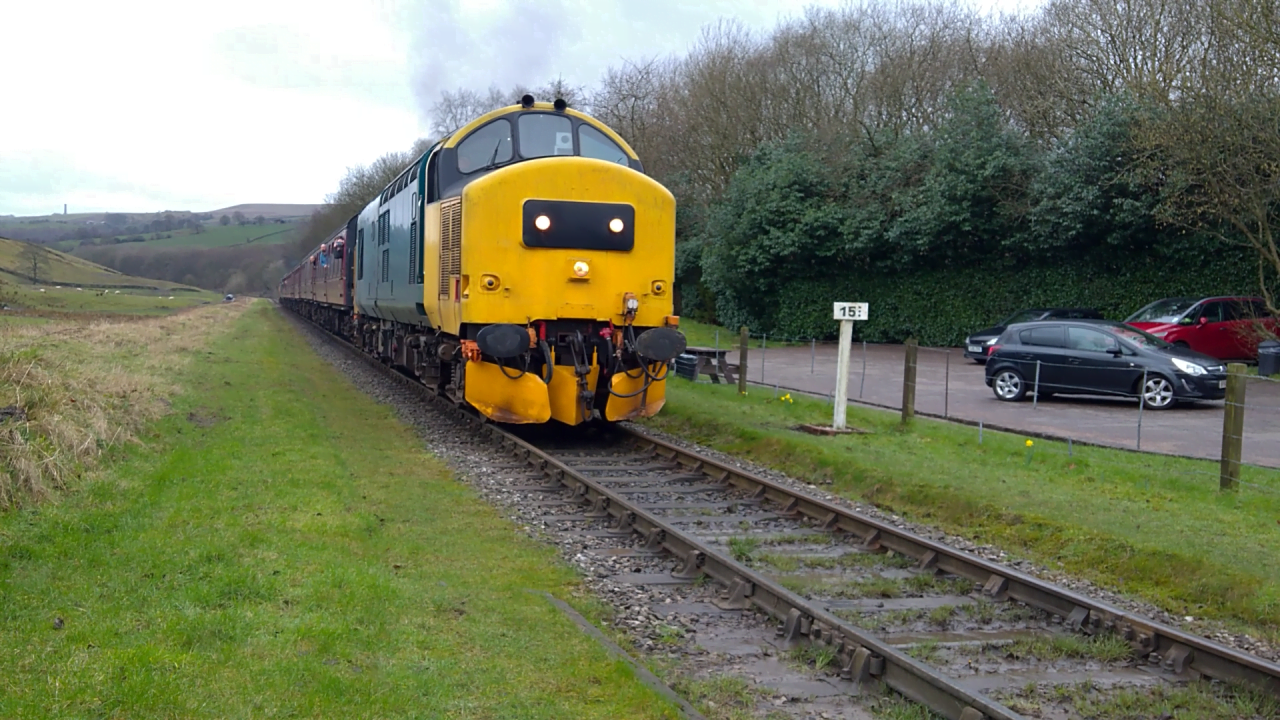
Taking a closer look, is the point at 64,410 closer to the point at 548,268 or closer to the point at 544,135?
the point at 548,268

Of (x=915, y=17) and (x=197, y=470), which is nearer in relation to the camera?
(x=197, y=470)

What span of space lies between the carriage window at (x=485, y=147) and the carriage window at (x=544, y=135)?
0.21 metres

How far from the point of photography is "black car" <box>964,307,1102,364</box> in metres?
25.5

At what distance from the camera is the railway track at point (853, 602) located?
5191 millimetres

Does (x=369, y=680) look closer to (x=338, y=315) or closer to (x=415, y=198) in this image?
(x=415, y=198)

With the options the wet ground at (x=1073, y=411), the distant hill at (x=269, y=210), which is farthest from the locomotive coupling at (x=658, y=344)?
the distant hill at (x=269, y=210)

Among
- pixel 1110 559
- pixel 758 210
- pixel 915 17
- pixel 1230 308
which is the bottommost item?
pixel 1110 559

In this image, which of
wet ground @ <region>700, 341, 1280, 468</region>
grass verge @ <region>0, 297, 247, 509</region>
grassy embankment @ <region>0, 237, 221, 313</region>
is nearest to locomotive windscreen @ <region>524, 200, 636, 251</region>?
grass verge @ <region>0, 297, 247, 509</region>

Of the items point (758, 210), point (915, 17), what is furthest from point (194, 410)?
point (915, 17)

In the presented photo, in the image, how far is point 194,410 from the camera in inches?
527

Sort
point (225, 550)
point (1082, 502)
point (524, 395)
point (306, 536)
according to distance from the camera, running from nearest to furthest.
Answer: point (225, 550), point (306, 536), point (1082, 502), point (524, 395)

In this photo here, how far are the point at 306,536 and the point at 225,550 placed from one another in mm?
730

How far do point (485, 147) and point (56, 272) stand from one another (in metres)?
67.4

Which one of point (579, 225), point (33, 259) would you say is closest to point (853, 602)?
point (579, 225)
